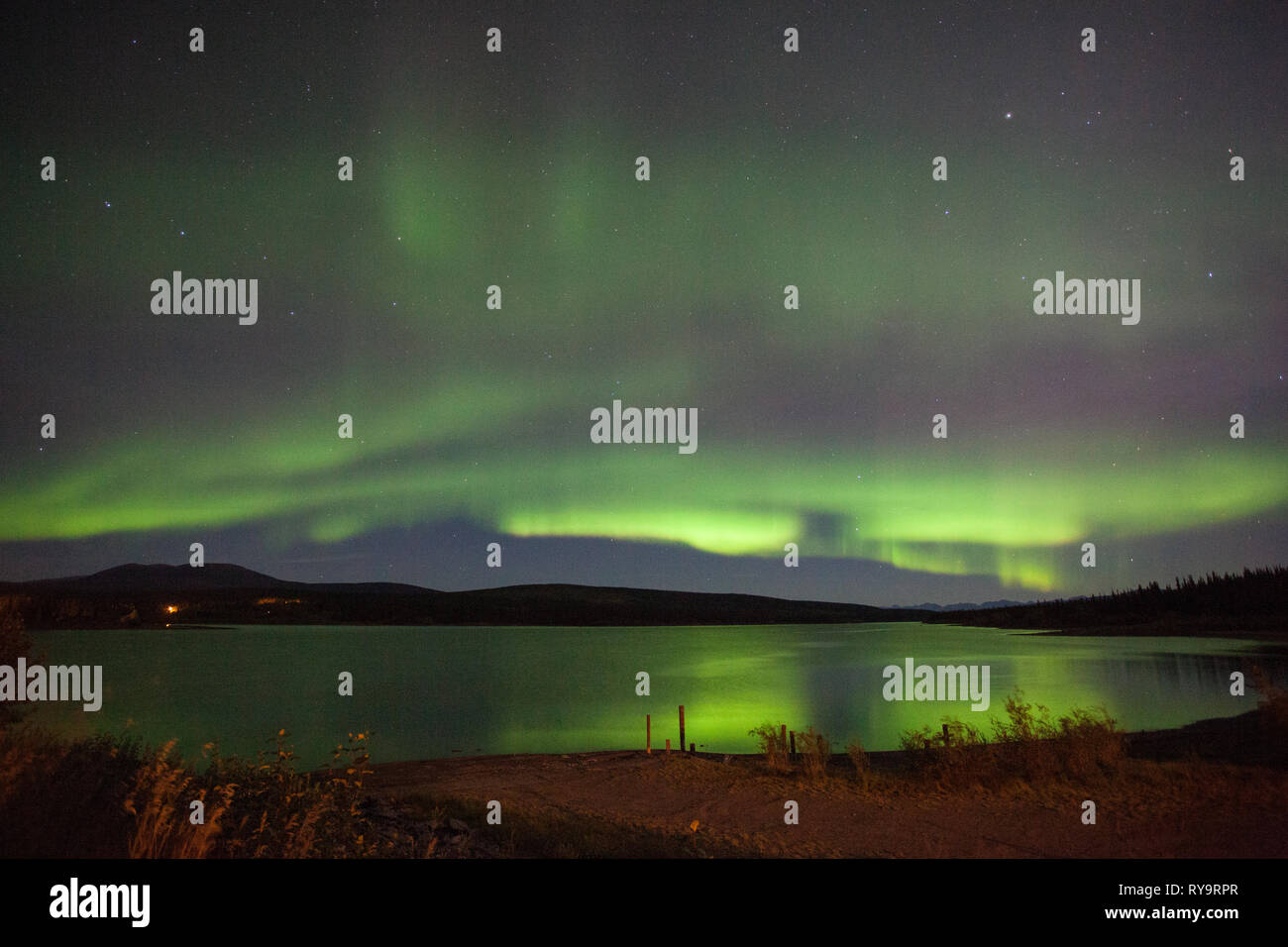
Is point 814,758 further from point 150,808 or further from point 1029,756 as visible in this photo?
point 150,808

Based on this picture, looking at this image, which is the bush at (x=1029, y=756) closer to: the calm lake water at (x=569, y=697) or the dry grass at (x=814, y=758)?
the dry grass at (x=814, y=758)

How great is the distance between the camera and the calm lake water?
3653 cm

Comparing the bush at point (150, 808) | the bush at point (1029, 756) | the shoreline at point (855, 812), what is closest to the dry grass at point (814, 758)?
the shoreline at point (855, 812)

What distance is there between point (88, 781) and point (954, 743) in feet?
56.1

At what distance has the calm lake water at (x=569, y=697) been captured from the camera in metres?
36.5

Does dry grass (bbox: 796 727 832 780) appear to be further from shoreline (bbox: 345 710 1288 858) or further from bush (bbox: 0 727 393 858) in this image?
bush (bbox: 0 727 393 858)

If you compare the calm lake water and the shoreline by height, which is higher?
the shoreline

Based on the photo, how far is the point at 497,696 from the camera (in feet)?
186

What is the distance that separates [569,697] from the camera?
56781 mm

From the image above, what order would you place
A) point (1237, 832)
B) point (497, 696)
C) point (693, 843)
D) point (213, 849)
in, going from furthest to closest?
1. point (497, 696)
2. point (693, 843)
3. point (1237, 832)
4. point (213, 849)

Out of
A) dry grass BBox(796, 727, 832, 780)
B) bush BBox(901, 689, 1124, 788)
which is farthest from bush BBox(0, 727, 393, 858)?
bush BBox(901, 689, 1124, 788)
